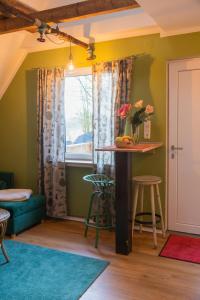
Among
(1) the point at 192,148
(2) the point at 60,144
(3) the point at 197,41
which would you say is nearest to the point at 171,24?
(3) the point at 197,41

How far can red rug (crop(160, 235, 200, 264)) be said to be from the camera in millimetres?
3014

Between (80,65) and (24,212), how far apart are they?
2.06 meters

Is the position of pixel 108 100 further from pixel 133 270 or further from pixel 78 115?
pixel 133 270

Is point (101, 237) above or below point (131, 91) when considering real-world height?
below

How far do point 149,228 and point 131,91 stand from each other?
1.73 m

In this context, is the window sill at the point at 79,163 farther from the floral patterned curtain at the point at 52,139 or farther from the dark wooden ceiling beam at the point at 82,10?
the dark wooden ceiling beam at the point at 82,10

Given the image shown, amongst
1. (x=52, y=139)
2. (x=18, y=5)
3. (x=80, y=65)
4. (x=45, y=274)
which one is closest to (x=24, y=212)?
(x=52, y=139)

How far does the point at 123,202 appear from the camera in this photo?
3.04 metres

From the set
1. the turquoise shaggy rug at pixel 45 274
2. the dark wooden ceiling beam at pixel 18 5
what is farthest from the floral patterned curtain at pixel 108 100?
the turquoise shaggy rug at pixel 45 274

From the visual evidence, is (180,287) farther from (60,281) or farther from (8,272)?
(8,272)

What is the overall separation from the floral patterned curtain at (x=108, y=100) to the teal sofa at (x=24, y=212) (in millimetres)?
953

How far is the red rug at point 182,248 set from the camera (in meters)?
3.01

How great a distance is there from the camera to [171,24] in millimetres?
3178

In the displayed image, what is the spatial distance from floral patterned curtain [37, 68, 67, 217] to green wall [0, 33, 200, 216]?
0.53ft
